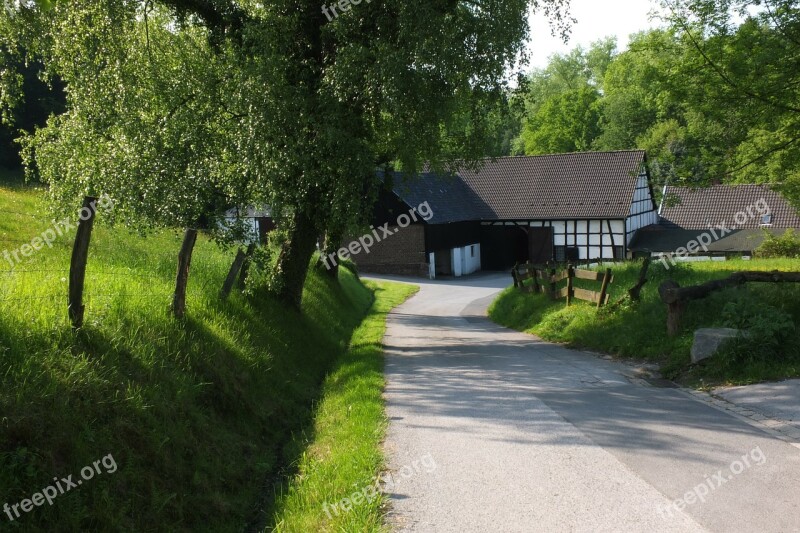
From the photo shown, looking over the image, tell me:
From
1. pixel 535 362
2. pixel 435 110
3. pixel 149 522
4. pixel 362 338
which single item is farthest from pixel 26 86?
pixel 149 522

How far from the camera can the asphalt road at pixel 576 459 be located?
471 centimetres

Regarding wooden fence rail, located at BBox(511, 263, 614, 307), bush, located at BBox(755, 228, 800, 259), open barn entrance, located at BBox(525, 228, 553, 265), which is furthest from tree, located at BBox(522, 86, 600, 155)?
wooden fence rail, located at BBox(511, 263, 614, 307)

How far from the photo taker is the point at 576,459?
584 cm

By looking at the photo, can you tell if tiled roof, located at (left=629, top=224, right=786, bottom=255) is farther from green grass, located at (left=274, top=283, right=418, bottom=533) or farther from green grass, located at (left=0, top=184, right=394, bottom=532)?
green grass, located at (left=0, top=184, right=394, bottom=532)

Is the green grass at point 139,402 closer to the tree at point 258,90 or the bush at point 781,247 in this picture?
the tree at point 258,90

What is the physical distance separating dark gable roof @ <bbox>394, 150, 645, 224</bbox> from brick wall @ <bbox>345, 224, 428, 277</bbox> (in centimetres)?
200

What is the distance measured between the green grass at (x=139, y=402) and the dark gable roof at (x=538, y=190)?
3295 centimetres

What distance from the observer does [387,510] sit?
4988 mm

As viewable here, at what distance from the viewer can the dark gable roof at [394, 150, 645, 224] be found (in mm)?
42562

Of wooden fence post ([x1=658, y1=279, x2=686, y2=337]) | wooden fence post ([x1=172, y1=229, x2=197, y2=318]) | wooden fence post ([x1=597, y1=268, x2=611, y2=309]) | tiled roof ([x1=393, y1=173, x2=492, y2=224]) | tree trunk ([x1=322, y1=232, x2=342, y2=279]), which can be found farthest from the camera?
tiled roof ([x1=393, y1=173, x2=492, y2=224])

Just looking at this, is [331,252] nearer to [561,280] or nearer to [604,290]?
[561,280]

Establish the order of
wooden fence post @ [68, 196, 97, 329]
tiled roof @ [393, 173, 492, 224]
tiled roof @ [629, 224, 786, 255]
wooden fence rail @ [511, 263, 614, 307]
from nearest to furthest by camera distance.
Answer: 1. wooden fence post @ [68, 196, 97, 329]
2. wooden fence rail @ [511, 263, 614, 307]
3. tiled roof @ [629, 224, 786, 255]
4. tiled roof @ [393, 173, 492, 224]

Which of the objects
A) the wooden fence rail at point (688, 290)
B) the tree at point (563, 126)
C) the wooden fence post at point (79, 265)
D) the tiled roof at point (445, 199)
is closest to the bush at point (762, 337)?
the wooden fence rail at point (688, 290)

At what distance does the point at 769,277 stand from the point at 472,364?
16.1 ft
